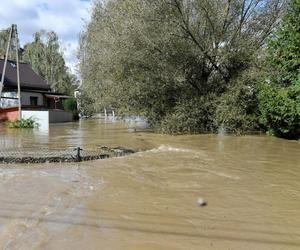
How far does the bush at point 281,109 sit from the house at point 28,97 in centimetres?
1641

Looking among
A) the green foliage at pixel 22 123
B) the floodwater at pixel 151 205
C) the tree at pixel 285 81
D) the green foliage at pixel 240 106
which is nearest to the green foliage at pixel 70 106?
the green foliage at pixel 22 123

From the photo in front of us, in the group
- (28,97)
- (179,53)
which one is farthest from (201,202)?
(28,97)

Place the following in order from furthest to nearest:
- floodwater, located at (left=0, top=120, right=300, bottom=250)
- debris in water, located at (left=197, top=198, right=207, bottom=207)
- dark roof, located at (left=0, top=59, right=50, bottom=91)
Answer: dark roof, located at (left=0, top=59, right=50, bottom=91) < debris in water, located at (left=197, top=198, right=207, bottom=207) < floodwater, located at (left=0, top=120, right=300, bottom=250)

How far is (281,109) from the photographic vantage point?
16250 mm

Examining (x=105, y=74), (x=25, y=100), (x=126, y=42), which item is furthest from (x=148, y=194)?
(x=25, y=100)

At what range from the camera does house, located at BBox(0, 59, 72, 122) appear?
1220 inches

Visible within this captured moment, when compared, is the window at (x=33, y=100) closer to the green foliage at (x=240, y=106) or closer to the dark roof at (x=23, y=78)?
the dark roof at (x=23, y=78)

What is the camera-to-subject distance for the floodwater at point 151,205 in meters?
4.81

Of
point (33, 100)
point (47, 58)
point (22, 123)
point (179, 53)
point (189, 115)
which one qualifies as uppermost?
point (47, 58)

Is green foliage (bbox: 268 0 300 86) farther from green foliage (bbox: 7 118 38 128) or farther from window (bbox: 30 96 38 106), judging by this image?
window (bbox: 30 96 38 106)

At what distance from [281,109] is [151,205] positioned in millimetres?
11448

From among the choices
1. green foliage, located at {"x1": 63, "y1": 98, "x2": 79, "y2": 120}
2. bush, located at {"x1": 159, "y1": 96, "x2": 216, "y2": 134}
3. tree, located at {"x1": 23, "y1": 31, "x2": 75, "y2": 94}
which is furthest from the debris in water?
tree, located at {"x1": 23, "y1": 31, "x2": 75, "y2": 94}

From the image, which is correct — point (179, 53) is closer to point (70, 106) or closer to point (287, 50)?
point (287, 50)

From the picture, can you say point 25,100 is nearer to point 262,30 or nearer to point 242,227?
point 262,30
